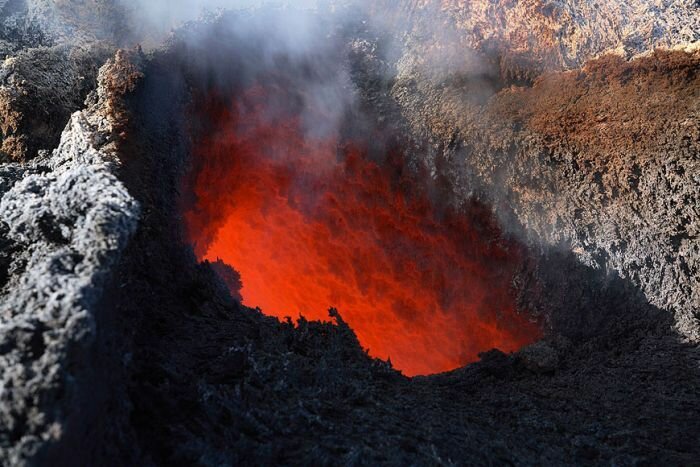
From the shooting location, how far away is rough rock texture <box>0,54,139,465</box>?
1.85m

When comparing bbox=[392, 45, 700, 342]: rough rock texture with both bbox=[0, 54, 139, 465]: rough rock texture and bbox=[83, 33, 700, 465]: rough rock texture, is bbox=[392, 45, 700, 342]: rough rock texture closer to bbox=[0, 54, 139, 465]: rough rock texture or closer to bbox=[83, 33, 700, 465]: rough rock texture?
bbox=[83, 33, 700, 465]: rough rock texture

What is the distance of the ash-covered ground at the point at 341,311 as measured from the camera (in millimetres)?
2398

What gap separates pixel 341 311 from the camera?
24.3ft

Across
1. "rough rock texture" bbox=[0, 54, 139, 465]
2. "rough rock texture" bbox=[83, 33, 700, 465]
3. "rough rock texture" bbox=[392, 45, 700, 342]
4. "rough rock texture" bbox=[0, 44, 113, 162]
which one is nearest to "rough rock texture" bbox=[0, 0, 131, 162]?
"rough rock texture" bbox=[0, 44, 113, 162]

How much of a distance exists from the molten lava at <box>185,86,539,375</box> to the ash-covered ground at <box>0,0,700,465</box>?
15.4 inches

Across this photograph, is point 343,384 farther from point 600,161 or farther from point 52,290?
point 600,161

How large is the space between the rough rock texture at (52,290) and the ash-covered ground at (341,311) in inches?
0.4

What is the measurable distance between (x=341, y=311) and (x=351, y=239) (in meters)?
1.12

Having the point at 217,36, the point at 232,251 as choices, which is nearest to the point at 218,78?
the point at 217,36

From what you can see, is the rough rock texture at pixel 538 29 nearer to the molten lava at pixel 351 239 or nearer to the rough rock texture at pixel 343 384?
the molten lava at pixel 351 239

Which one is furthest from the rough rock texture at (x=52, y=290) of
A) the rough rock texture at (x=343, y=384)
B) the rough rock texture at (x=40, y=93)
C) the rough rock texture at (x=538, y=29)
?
the rough rock texture at (x=538, y=29)

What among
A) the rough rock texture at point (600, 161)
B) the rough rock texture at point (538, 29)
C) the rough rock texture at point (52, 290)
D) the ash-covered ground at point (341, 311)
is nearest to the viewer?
the rough rock texture at point (52, 290)

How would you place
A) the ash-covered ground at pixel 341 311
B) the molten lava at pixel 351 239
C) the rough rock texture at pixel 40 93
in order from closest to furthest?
the ash-covered ground at pixel 341 311 < the rough rock texture at pixel 40 93 < the molten lava at pixel 351 239

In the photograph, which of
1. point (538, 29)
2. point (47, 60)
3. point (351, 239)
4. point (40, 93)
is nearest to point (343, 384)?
point (351, 239)
